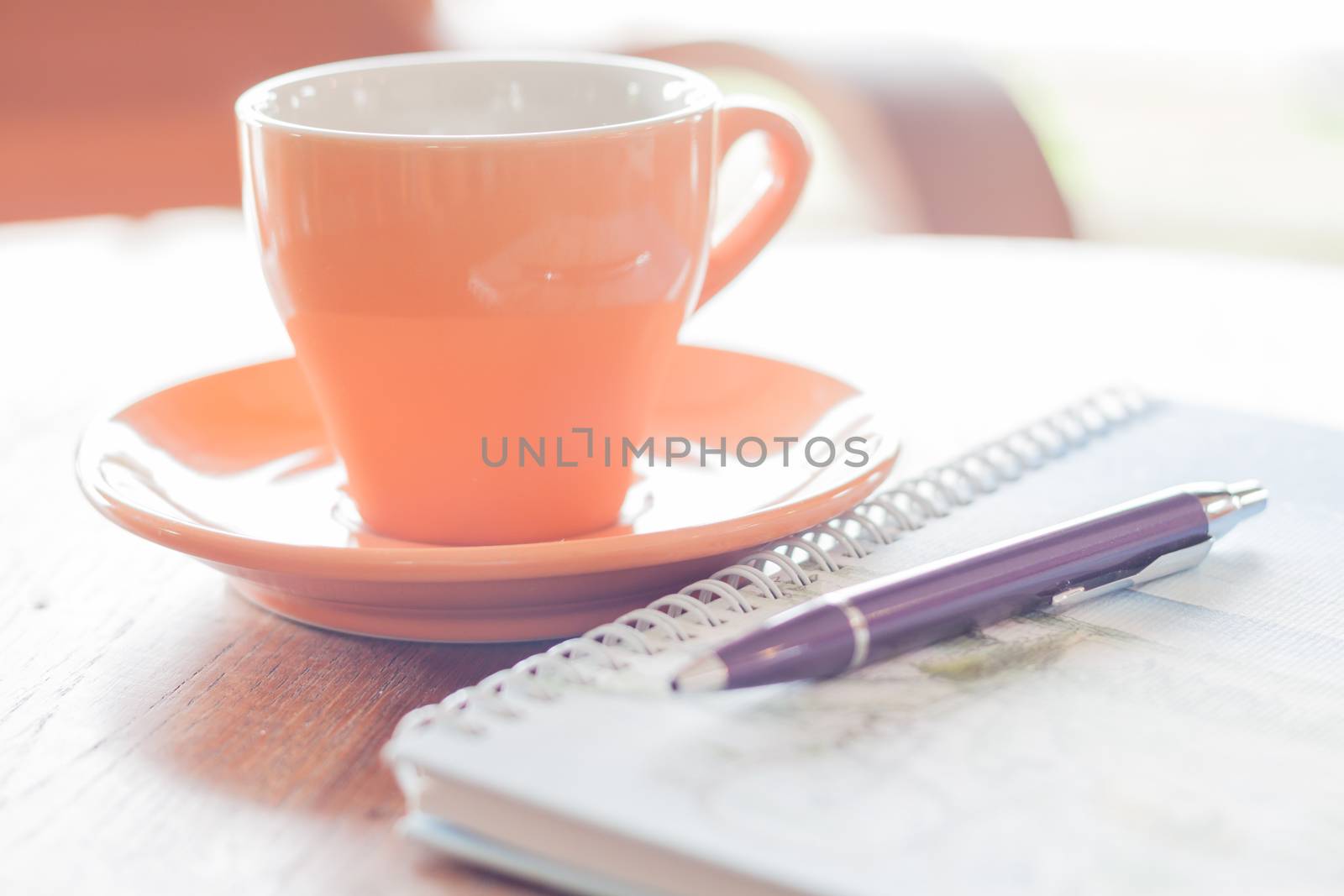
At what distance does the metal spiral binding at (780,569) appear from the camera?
0.39m

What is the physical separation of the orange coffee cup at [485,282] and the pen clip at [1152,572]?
19cm

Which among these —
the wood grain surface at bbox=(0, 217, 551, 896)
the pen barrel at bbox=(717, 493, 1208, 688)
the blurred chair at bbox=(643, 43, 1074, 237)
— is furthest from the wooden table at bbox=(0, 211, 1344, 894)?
the blurred chair at bbox=(643, 43, 1074, 237)

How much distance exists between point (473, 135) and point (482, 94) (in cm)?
11

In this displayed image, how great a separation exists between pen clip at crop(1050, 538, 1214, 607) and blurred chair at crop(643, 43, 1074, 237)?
2.59 feet

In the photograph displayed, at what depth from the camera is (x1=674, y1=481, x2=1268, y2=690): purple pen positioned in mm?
400

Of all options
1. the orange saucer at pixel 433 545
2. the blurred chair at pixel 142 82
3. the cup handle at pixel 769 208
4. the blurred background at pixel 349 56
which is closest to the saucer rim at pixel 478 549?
the orange saucer at pixel 433 545

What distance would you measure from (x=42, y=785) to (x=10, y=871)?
49 millimetres

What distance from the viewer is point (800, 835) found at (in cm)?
33

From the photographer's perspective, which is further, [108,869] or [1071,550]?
[1071,550]

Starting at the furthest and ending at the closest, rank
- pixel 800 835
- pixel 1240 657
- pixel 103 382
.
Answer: pixel 103 382, pixel 1240 657, pixel 800 835

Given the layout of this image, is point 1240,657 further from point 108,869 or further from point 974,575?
point 108,869

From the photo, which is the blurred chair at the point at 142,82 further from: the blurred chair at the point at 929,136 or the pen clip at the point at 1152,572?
the pen clip at the point at 1152,572

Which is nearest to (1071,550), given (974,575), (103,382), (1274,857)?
(974,575)

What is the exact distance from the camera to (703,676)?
0.39m
